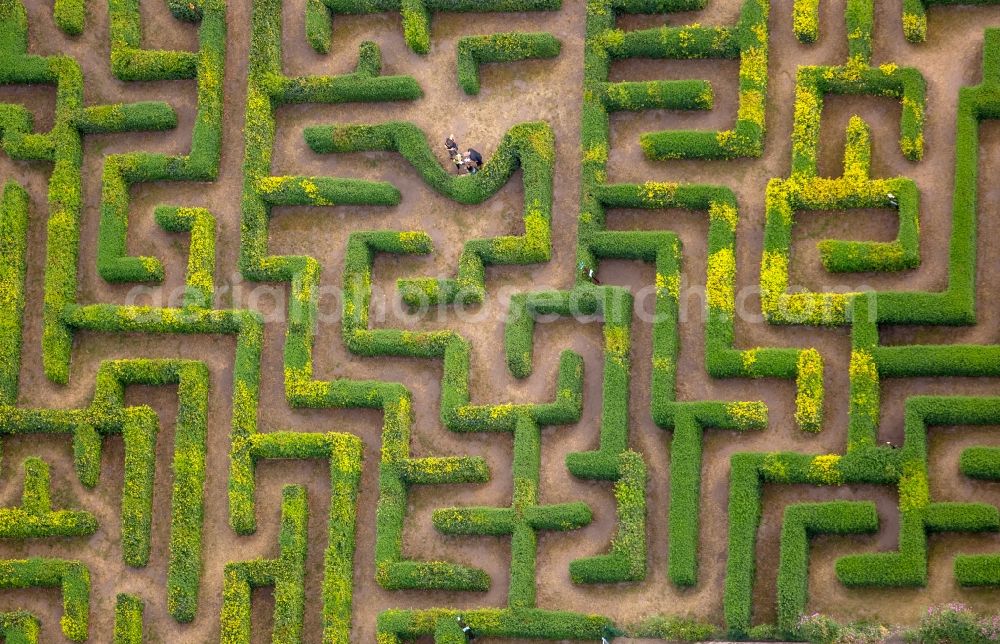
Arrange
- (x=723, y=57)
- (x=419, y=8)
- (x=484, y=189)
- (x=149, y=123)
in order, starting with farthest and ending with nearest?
(x=149, y=123) → (x=419, y=8) → (x=484, y=189) → (x=723, y=57)

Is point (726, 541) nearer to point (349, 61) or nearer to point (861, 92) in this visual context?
point (861, 92)

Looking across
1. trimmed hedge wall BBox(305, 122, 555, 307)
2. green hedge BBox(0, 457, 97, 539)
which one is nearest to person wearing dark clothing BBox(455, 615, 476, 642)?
trimmed hedge wall BBox(305, 122, 555, 307)

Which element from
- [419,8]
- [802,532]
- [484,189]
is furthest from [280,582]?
[419,8]

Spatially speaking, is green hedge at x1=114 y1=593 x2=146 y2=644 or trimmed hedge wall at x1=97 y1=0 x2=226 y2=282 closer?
green hedge at x1=114 y1=593 x2=146 y2=644

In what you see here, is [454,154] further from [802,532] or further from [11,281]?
[802,532]

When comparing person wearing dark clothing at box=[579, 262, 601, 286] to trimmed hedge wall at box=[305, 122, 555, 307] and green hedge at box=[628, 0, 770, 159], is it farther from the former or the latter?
green hedge at box=[628, 0, 770, 159]

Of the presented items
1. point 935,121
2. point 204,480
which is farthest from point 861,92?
point 204,480
